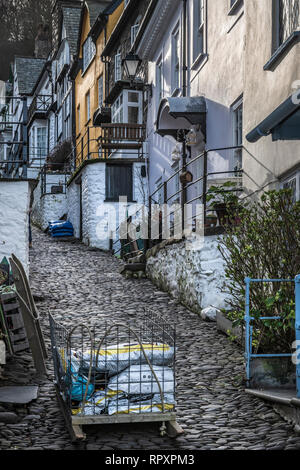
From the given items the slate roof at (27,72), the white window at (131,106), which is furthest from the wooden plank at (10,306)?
the slate roof at (27,72)

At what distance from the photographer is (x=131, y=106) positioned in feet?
84.9

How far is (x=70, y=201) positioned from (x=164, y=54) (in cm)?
974

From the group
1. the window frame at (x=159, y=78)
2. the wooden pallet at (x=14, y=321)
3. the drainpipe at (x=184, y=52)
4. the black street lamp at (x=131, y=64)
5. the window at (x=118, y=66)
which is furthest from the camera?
the window at (x=118, y=66)

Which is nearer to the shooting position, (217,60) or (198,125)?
(217,60)

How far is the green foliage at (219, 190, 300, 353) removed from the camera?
25.2 feet

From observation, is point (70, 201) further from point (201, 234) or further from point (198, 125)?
point (201, 234)

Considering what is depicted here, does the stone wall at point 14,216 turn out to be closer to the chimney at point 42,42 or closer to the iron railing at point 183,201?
the iron railing at point 183,201

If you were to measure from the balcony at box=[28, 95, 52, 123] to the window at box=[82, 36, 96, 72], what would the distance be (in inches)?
380

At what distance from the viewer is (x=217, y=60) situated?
15438mm

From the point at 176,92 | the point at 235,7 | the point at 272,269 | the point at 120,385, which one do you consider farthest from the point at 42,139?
the point at 120,385

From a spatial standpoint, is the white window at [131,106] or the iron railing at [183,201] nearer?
the iron railing at [183,201]

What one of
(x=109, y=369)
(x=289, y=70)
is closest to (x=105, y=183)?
(x=289, y=70)

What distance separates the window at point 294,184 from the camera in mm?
10000

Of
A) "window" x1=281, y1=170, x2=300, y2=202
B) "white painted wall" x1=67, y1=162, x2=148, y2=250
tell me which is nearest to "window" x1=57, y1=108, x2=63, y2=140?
"white painted wall" x1=67, y1=162, x2=148, y2=250
